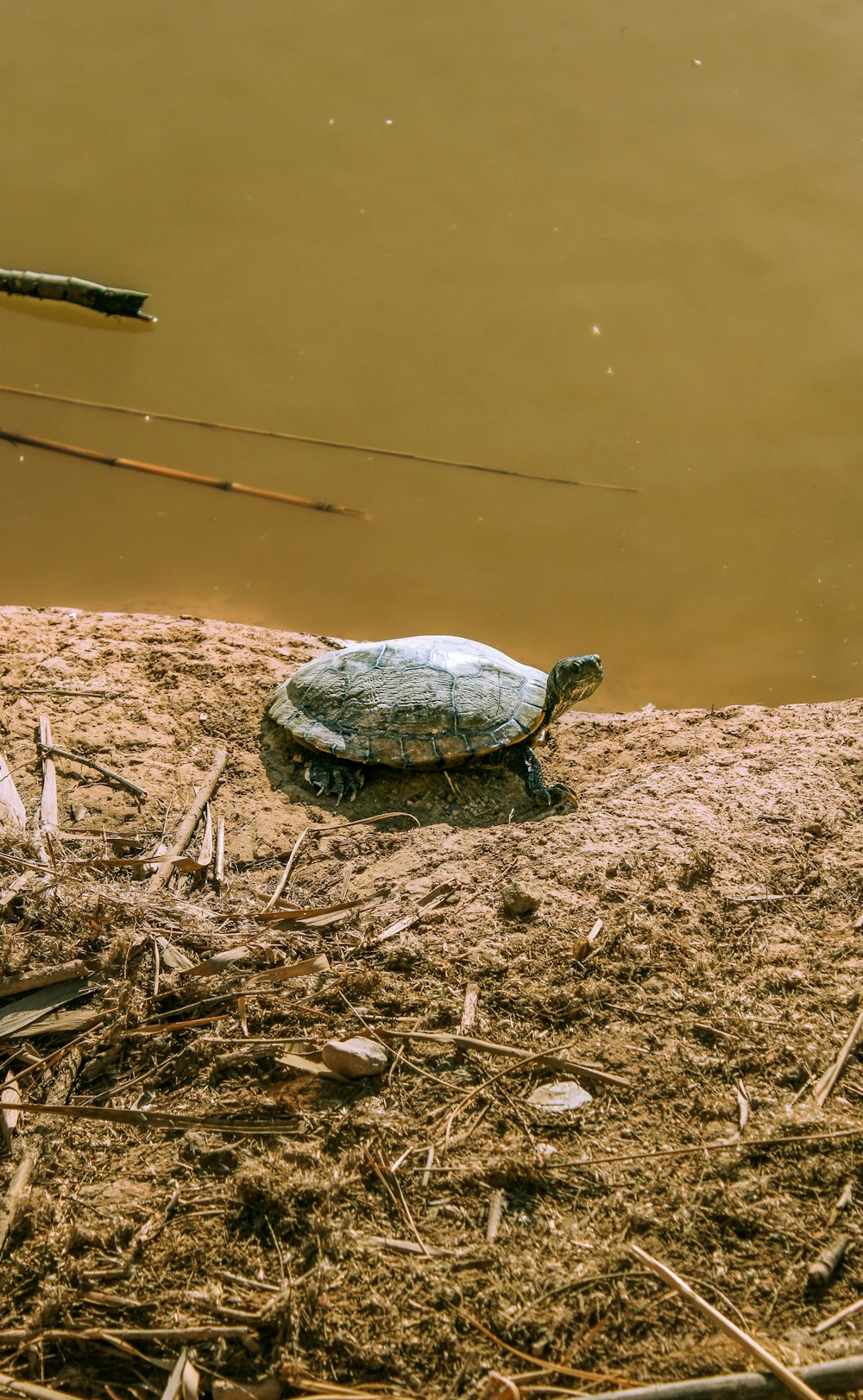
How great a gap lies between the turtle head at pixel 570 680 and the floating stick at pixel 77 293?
4.79 m

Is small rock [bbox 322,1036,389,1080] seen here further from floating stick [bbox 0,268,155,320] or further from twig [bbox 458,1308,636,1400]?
floating stick [bbox 0,268,155,320]

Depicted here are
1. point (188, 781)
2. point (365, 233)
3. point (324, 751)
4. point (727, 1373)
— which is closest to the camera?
point (727, 1373)

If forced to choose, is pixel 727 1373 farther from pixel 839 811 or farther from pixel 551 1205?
pixel 839 811

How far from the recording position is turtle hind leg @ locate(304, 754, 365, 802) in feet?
14.5

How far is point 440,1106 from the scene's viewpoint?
2.22 m

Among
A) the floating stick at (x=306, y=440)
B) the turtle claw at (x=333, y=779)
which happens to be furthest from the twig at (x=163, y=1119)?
→ the floating stick at (x=306, y=440)

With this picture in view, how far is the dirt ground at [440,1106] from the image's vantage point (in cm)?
182

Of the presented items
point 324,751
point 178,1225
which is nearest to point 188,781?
point 324,751

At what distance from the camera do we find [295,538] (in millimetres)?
6312

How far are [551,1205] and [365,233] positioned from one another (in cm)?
784

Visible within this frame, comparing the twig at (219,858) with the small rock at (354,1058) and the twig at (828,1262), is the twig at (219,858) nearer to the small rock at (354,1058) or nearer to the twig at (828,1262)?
the small rock at (354,1058)

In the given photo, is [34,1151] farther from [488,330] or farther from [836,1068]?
[488,330]

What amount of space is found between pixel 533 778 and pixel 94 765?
5.98 feet

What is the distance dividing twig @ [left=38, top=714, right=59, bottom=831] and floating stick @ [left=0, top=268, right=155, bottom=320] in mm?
4519
